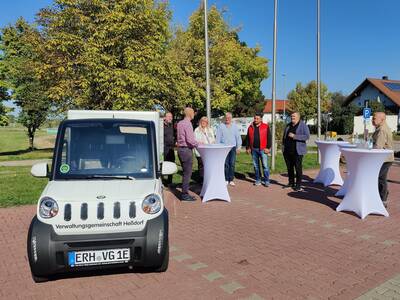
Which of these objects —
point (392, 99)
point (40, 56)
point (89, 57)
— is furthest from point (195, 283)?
point (392, 99)

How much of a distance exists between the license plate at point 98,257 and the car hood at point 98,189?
535 millimetres

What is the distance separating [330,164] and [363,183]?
3.44 meters

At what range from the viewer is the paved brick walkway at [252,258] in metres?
3.74

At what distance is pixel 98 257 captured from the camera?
375 centimetres

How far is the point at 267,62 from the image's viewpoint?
41.9 metres

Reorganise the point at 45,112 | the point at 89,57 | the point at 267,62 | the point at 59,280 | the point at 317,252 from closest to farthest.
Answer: the point at 59,280, the point at 317,252, the point at 89,57, the point at 45,112, the point at 267,62

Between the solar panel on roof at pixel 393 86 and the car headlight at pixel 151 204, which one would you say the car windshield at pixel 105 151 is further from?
the solar panel on roof at pixel 393 86

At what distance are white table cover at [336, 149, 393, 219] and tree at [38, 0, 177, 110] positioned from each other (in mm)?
13469

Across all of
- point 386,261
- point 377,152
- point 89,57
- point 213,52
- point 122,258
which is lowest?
point 386,261

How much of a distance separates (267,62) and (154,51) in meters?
25.3

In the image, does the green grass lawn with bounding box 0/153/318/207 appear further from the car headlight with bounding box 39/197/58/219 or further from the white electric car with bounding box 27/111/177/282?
the car headlight with bounding box 39/197/58/219

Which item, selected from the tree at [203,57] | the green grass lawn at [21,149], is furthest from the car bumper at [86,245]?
the tree at [203,57]

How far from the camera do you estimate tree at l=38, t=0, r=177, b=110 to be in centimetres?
1773

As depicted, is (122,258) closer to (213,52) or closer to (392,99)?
(213,52)
